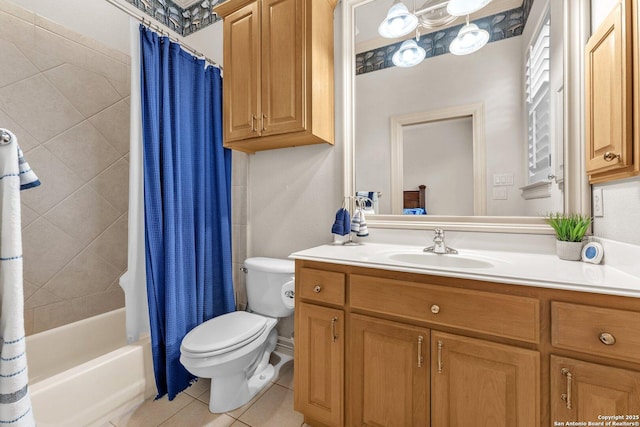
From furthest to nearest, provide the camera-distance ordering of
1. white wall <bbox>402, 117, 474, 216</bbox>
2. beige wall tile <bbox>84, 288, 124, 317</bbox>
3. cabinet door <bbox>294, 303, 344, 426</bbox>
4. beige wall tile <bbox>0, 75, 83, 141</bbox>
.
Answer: beige wall tile <bbox>84, 288, 124, 317</bbox> → beige wall tile <bbox>0, 75, 83, 141</bbox> → white wall <bbox>402, 117, 474, 216</bbox> → cabinet door <bbox>294, 303, 344, 426</bbox>

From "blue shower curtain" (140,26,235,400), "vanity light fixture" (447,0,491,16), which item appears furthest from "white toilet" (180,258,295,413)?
"vanity light fixture" (447,0,491,16)

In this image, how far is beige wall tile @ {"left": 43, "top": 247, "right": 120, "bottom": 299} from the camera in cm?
167

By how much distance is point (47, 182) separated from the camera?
1622 millimetres

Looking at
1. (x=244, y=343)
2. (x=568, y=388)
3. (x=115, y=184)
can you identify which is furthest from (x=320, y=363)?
(x=115, y=184)

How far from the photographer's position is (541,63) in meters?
1.25

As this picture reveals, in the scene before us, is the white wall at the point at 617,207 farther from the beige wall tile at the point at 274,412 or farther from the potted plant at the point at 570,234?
the beige wall tile at the point at 274,412

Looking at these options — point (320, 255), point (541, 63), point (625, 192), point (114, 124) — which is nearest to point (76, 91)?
point (114, 124)

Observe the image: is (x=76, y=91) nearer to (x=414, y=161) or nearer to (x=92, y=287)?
(x=92, y=287)

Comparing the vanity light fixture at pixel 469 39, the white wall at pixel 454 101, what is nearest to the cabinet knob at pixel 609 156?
the white wall at pixel 454 101

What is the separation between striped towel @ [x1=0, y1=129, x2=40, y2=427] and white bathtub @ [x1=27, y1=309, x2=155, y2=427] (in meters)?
0.75

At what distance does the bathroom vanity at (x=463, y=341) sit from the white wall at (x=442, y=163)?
12.0 inches

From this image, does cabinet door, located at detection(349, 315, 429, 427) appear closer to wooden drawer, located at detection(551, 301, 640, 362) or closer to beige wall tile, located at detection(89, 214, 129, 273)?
wooden drawer, located at detection(551, 301, 640, 362)

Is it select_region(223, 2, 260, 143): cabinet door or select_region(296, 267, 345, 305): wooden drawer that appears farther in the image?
select_region(223, 2, 260, 143): cabinet door

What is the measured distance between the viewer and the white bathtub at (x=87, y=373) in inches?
44.8
